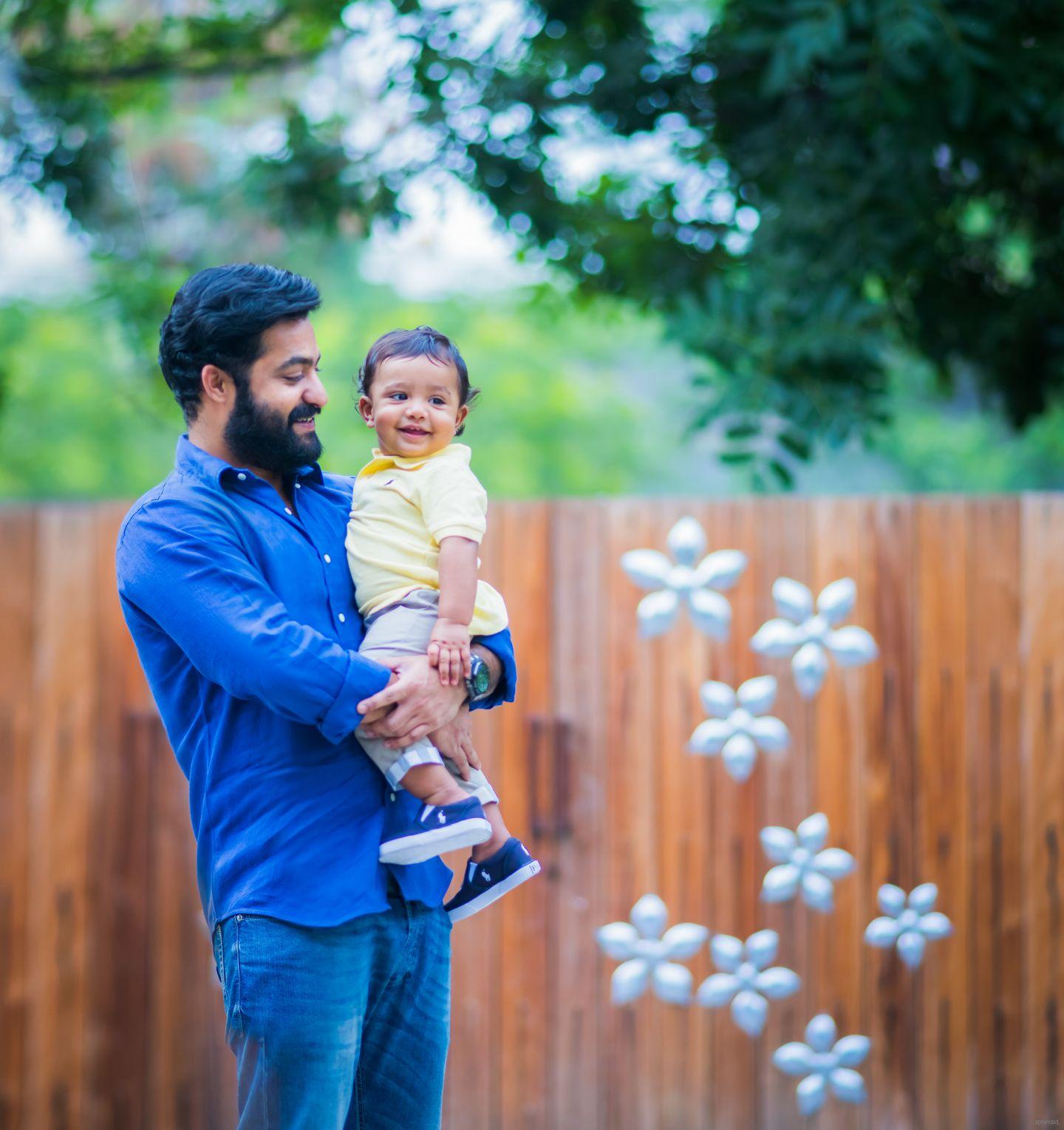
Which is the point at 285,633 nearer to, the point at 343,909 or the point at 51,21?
the point at 343,909

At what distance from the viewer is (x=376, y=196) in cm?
470

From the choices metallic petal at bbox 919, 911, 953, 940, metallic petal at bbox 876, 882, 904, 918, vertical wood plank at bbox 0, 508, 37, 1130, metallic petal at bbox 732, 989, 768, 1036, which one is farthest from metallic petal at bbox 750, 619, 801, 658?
vertical wood plank at bbox 0, 508, 37, 1130

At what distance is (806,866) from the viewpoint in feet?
10.3

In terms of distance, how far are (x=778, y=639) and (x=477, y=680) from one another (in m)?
1.65

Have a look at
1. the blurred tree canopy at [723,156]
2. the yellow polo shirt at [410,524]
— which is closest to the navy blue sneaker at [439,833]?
the yellow polo shirt at [410,524]

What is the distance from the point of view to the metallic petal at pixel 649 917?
3.13 metres

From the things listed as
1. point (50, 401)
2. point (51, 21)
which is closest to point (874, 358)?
point (51, 21)

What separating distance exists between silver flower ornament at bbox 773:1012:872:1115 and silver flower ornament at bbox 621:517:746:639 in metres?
1.11

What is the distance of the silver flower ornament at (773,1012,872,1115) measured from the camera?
123 inches

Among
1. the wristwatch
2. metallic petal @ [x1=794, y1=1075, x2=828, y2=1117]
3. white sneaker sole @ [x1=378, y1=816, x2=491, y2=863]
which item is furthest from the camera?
metallic petal @ [x1=794, y1=1075, x2=828, y2=1117]

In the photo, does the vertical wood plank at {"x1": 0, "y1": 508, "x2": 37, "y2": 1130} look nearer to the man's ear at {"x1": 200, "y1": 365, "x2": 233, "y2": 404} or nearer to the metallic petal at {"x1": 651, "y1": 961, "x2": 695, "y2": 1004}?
the metallic petal at {"x1": 651, "y1": 961, "x2": 695, "y2": 1004}

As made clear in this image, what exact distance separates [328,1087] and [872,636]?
2.12 metres

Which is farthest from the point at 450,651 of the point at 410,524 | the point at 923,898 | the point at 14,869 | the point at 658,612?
the point at 14,869

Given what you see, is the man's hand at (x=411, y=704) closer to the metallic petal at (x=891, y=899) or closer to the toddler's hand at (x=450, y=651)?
the toddler's hand at (x=450, y=651)
